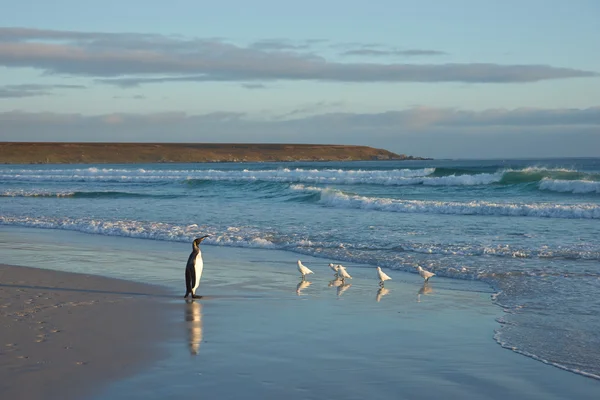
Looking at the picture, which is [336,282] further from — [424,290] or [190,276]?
[190,276]

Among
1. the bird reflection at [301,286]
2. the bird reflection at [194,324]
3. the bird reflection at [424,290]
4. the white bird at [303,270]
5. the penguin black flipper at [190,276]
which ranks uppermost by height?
the penguin black flipper at [190,276]

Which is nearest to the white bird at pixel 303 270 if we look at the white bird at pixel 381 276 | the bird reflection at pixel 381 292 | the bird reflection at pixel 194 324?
the white bird at pixel 381 276

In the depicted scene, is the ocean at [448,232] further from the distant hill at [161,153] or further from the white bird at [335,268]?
the distant hill at [161,153]

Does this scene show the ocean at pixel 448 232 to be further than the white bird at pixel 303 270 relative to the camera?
No

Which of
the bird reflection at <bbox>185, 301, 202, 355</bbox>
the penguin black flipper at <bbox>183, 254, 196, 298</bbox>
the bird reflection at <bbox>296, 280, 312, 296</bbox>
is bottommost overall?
the bird reflection at <bbox>296, 280, 312, 296</bbox>

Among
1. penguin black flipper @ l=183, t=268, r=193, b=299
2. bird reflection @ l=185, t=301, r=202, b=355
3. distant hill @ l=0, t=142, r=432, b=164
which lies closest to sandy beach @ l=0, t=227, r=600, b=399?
bird reflection @ l=185, t=301, r=202, b=355

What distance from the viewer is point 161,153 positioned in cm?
11269

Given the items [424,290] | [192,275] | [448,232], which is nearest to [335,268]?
[424,290]

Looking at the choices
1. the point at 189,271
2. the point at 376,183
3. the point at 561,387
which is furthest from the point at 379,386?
the point at 376,183

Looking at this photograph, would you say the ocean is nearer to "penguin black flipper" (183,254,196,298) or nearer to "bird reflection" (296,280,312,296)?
"bird reflection" (296,280,312,296)

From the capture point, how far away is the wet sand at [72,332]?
4.93 metres

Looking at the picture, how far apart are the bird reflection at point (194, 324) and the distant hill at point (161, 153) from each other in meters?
100

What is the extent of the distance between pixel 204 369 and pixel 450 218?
13797mm

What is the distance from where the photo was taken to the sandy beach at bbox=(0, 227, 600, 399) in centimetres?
487
